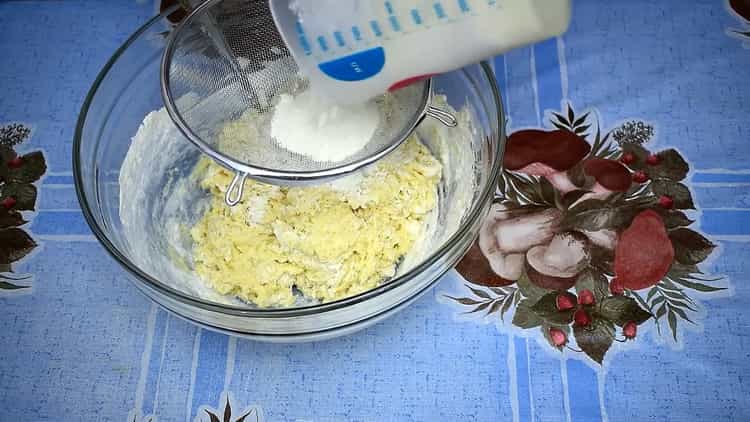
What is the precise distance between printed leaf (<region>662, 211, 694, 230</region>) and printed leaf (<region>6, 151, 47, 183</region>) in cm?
119

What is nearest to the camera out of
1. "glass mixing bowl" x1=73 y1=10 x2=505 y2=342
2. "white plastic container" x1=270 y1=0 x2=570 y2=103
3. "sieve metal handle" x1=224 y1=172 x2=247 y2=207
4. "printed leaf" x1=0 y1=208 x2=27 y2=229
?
"white plastic container" x1=270 y1=0 x2=570 y2=103

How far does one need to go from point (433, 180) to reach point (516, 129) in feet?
0.78

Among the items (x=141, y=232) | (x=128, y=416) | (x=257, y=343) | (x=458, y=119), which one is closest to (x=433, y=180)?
(x=458, y=119)

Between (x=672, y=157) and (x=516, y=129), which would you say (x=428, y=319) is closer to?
(x=516, y=129)

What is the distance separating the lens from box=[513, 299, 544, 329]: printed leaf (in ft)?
4.04

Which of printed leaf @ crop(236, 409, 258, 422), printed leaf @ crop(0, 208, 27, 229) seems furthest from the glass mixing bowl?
printed leaf @ crop(0, 208, 27, 229)

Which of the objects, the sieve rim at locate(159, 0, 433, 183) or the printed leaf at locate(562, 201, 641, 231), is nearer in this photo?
the sieve rim at locate(159, 0, 433, 183)

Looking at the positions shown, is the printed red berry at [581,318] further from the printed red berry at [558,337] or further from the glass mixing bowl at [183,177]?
the glass mixing bowl at [183,177]

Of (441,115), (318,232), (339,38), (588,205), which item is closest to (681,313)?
(588,205)

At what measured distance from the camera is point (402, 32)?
0.96 meters

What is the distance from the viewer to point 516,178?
1.39 metres

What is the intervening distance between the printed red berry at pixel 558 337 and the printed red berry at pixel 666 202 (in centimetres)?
33

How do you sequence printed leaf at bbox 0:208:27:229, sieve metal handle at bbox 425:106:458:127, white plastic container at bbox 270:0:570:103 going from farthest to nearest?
printed leaf at bbox 0:208:27:229 < sieve metal handle at bbox 425:106:458:127 < white plastic container at bbox 270:0:570:103

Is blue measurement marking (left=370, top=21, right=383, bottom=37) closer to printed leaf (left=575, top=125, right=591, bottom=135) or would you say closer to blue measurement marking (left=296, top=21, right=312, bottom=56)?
blue measurement marking (left=296, top=21, right=312, bottom=56)
